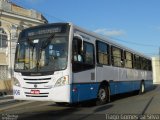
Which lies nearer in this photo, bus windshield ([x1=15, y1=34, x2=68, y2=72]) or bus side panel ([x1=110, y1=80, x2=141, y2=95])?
bus windshield ([x1=15, y1=34, x2=68, y2=72])

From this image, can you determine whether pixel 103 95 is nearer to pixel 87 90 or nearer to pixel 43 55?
pixel 87 90

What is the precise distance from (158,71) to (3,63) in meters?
50.2

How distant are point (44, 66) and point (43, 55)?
413 mm

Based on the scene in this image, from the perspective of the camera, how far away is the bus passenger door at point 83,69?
562 inches

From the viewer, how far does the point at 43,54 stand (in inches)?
555

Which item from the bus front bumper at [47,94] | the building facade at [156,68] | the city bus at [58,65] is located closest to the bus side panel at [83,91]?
the city bus at [58,65]

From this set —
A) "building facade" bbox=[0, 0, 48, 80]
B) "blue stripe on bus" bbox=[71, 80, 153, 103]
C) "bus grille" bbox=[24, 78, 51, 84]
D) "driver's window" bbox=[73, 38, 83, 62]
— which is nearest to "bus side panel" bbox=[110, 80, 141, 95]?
"blue stripe on bus" bbox=[71, 80, 153, 103]

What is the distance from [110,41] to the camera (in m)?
18.7

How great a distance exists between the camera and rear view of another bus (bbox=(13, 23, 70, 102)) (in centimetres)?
1374

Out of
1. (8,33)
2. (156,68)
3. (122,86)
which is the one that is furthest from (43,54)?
(156,68)

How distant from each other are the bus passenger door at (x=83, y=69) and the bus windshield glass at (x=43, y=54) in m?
0.48

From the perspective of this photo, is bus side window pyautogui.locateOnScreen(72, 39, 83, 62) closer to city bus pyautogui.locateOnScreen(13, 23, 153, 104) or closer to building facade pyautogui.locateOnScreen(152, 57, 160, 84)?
city bus pyautogui.locateOnScreen(13, 23, 153, 104)

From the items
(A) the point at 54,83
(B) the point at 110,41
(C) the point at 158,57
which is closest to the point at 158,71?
(C) the point at 158,57

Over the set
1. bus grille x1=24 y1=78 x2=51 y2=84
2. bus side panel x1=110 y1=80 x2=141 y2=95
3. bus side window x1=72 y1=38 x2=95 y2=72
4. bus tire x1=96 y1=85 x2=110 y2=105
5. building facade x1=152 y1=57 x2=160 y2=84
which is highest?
building facade x1=152 y1=57 x2=160 y2=84
